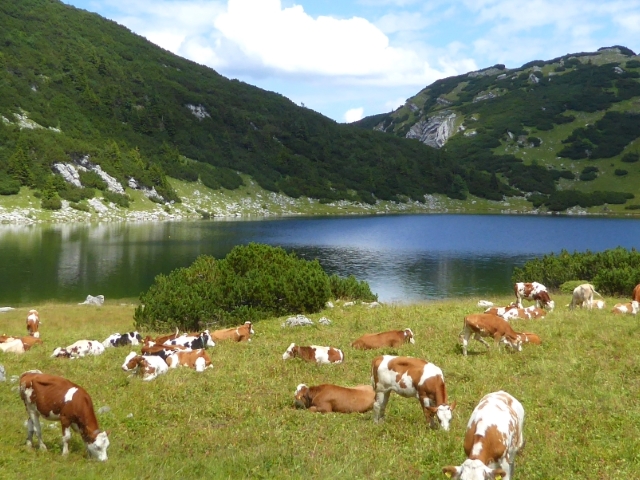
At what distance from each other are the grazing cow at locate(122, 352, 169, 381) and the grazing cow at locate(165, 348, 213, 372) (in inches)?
16.9

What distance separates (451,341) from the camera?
18.6 m

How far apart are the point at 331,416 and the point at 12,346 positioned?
1506cm

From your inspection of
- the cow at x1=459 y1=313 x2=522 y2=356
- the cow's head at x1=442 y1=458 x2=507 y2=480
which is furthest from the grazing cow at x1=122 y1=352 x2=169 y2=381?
the cow's head at x1=442 y1=458 x2=507 y2=480

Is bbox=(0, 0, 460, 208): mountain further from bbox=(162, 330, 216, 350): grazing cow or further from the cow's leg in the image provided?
the cow's leg

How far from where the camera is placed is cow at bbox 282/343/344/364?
1708cm

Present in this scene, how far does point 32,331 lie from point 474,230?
103m

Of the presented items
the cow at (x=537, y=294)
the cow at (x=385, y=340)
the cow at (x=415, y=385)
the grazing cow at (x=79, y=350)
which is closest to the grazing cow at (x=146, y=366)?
the grazing cow at (x=79, y=350)

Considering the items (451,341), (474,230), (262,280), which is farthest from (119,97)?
(451,341)

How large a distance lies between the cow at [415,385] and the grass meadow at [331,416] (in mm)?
317

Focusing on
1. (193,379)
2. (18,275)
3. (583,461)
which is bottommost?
(18,275)

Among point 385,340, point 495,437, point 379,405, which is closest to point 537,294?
point 385,340

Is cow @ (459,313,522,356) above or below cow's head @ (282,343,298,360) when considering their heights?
above

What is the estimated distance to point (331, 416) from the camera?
39.9 ft

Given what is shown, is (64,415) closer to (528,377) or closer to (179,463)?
(179,463)
